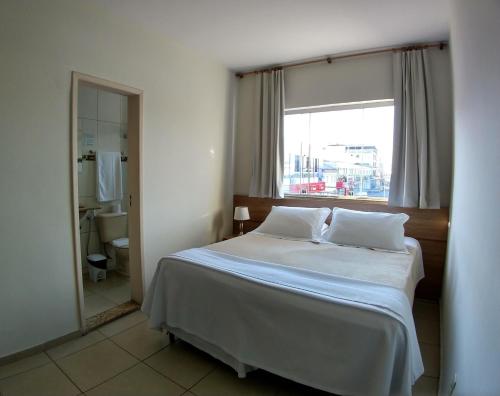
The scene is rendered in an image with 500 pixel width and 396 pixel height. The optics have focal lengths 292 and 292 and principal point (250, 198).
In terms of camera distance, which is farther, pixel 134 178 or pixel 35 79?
pixel 134 178

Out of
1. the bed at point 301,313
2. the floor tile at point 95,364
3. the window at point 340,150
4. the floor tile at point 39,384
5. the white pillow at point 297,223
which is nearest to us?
the bed at point 301,313

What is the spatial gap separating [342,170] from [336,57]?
1.26 m

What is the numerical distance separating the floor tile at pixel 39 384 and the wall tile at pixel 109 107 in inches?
110

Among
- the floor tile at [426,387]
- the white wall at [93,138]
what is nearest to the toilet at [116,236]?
the white wall at [93,138]

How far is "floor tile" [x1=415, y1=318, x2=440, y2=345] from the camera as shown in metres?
2.26

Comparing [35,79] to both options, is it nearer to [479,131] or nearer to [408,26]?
[479,131]

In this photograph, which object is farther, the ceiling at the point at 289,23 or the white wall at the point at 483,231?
the ceiling at the point at 289,23

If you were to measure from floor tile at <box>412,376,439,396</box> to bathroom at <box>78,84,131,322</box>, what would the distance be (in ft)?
9.16

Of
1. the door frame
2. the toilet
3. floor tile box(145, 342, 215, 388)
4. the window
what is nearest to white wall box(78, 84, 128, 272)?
the toilet

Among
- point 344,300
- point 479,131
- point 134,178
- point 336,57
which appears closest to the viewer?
point 479,131

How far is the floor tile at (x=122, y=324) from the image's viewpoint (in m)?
2.39

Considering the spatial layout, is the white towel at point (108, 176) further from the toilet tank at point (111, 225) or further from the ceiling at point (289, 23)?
the ceiling at point (289, 23)

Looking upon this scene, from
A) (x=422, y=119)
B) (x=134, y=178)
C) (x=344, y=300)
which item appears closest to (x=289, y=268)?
(x=344, y=300)

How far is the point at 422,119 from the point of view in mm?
2830
